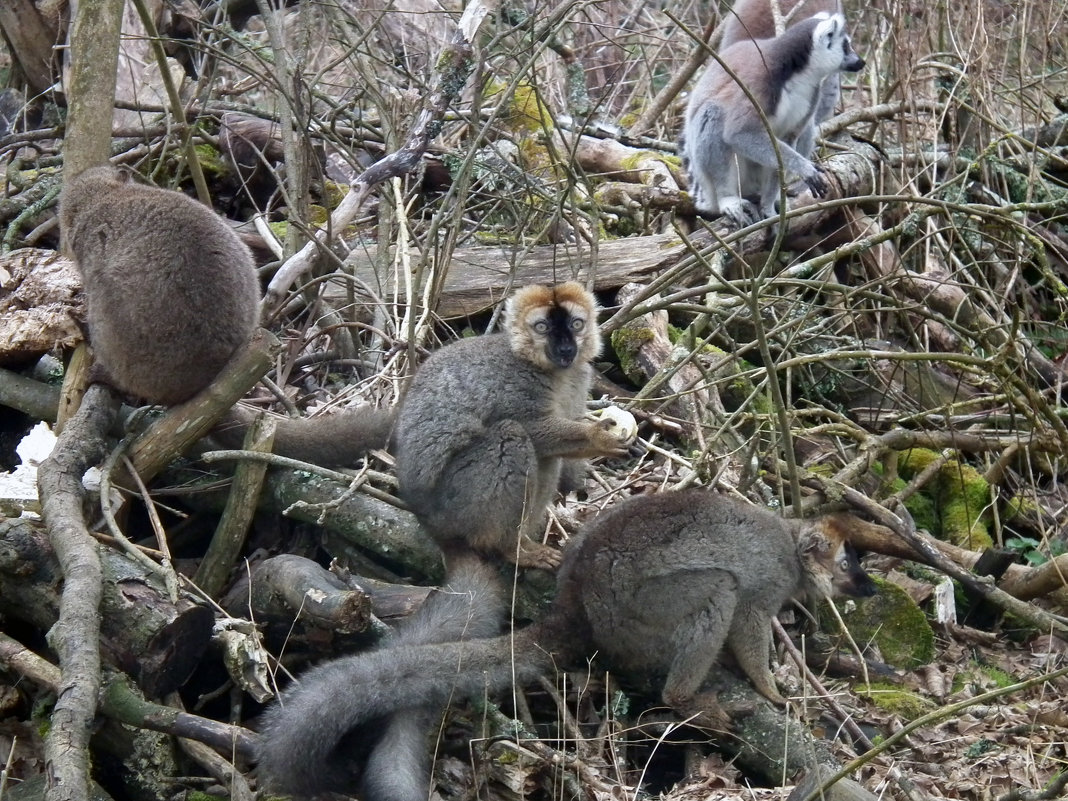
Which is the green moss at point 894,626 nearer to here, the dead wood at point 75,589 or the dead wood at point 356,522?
the dead wood at point 356,522

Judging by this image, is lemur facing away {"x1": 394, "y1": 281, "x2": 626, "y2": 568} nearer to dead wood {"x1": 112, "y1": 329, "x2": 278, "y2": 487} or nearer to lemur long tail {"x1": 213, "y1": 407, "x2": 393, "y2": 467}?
lemur long tail {"x1": 213, "y1": 407, "x2": 393, "y2": 467}

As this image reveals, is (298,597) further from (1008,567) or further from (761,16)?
(761,16)

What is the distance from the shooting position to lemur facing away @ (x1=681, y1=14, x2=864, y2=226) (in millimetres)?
9820

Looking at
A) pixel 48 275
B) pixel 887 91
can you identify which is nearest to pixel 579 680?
pixel 48 275

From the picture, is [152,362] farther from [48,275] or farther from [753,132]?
[753,132]

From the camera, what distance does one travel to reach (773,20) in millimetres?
11633

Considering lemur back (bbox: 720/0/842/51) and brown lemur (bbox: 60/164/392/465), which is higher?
lemur back (bbox: 720/0/842/51)

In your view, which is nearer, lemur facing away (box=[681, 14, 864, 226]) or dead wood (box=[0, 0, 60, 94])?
dead wood (box=[0, 0, 60, 94])

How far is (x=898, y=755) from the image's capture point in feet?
17.6

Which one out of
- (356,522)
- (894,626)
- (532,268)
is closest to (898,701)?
(894,626)

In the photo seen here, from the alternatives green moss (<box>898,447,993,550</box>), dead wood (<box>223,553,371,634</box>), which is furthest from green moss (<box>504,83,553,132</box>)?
dead wood (<box>223,553,371,634</box>)

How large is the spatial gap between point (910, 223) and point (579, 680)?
4.10 m

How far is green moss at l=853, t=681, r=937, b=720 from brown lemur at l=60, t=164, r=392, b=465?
9.56 feet

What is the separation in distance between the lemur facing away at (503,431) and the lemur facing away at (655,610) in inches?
13.9
